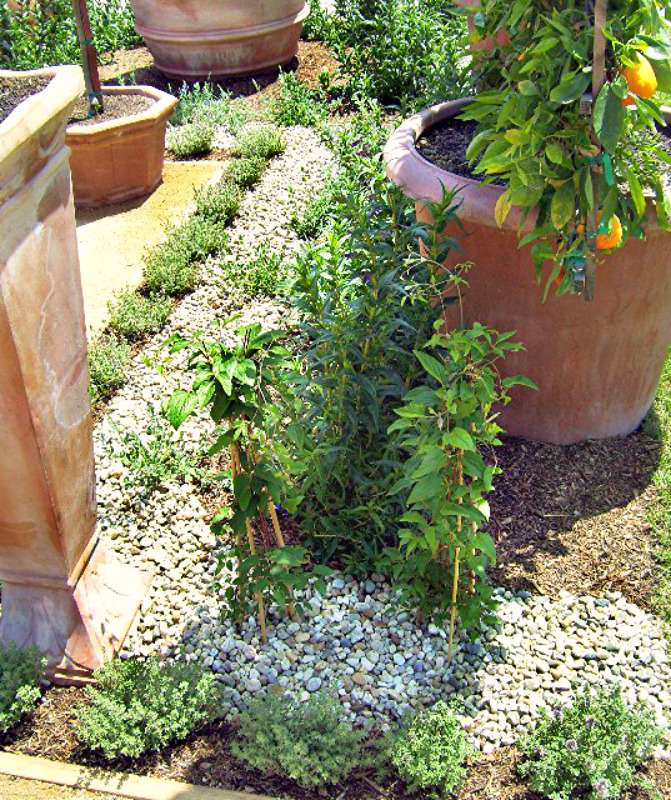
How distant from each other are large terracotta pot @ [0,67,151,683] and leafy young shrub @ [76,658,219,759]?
7.0 inches

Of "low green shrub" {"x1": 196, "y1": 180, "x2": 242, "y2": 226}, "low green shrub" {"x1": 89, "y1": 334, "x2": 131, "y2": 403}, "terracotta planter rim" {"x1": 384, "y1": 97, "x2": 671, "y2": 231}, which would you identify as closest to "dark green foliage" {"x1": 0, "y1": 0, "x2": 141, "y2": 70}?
"low green shrub" {"x1": 196, "y1": 180, "x2": 242, "y2": 226}

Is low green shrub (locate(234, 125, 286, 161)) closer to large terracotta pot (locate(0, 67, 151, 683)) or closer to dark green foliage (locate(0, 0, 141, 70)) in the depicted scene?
dark green foliage (locate(0, 0, 141, 70))

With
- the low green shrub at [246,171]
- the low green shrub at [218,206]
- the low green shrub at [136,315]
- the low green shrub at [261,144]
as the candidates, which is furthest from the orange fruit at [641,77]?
the low green shrub at [261,144]

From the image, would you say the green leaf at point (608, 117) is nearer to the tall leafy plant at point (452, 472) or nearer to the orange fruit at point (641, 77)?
the orange fruit at point (641, 77)

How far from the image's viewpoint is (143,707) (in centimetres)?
265

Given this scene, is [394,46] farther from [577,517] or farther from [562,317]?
[577,517]

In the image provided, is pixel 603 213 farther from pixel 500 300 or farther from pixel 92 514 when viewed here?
pixel 92 514

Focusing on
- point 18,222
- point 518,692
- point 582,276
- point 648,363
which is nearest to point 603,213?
point 582,276

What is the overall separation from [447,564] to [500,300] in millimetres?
1083

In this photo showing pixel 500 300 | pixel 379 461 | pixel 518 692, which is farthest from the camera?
pixel 500 300

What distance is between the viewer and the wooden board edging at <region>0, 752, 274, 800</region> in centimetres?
253

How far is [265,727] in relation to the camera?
8.44 feet

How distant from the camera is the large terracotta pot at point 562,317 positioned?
3305 mm

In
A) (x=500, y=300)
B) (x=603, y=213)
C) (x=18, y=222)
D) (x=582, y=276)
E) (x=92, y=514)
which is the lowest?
(x=92, y=514)
